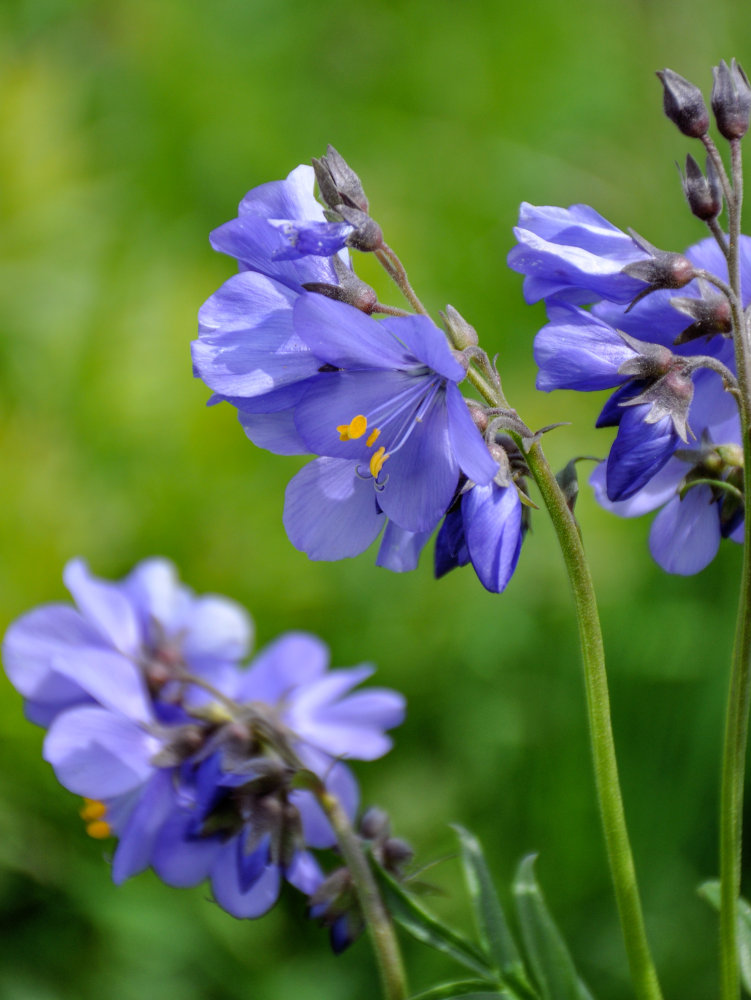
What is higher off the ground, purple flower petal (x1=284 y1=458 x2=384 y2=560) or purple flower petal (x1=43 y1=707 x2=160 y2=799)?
purple flower petal (x1=284 y1=458 x2=384 y2=560)

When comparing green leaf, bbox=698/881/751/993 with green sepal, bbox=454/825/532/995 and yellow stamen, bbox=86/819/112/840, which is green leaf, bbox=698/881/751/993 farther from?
yellow stamen, bbox=86/819/112/840

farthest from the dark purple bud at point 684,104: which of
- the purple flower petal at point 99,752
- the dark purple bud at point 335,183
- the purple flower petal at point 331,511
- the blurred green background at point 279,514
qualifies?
the blurred green background at point 279,514

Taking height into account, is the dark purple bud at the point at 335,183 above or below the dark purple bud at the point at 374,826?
above

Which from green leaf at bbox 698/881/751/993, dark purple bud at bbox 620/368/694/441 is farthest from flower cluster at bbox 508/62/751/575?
green leaf at bbox 698/881/751/993

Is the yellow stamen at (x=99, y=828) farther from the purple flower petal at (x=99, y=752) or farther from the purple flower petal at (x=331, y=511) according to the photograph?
the purple flower petal at (x=331, y=511)

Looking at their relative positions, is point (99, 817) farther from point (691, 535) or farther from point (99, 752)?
point (691, 535)
